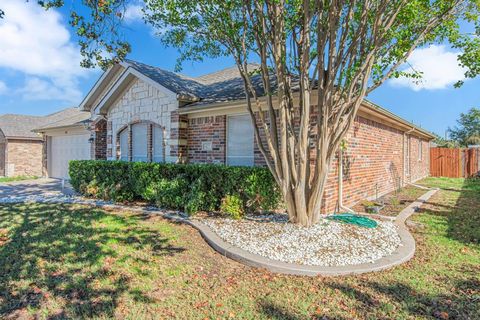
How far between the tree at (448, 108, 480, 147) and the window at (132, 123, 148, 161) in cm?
4244

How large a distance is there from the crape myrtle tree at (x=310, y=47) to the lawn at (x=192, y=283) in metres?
2.20

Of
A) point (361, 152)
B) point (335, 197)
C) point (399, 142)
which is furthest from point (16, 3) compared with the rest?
point (399, 142)

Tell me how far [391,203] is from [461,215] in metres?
1.91

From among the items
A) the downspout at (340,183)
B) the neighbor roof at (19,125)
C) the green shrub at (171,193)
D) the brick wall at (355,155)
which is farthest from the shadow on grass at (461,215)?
the neighbor roof at (19,125)

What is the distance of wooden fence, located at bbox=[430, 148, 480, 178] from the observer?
2055 centimetres

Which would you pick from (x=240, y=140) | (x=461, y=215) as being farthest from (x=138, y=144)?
(x=461, y=215)

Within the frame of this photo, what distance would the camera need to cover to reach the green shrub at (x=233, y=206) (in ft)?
22.7

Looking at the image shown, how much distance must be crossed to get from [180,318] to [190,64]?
24.6 ft

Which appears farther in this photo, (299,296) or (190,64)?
(190,64)

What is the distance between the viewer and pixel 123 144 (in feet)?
40.9

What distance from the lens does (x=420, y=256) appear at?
4.87 meters

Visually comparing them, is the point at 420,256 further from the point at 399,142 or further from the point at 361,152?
the point at 399,142

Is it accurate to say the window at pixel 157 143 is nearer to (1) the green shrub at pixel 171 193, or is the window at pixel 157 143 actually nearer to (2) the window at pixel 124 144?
(2) the window at pixel 124 144

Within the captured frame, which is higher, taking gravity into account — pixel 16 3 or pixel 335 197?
pixel 16 3
